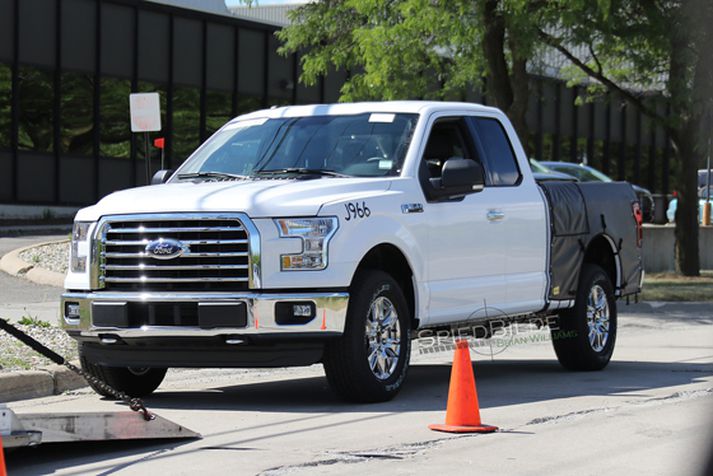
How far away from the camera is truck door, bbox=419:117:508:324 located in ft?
33.6

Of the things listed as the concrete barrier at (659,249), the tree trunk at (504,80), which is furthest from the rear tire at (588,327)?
the concrete barrier at (659,249)

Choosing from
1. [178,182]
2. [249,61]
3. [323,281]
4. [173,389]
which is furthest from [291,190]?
[249,61]

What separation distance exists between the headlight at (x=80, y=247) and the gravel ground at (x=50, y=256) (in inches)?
405

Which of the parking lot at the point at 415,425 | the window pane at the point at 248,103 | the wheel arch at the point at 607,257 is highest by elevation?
the window pane at the point at 248,103

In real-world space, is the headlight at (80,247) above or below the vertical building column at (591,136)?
below

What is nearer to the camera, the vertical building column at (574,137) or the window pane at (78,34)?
the window pane at (78,34)

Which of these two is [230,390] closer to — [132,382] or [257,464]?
[132,382]

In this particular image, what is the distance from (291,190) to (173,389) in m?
2.39

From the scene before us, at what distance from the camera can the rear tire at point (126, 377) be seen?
10.0 m

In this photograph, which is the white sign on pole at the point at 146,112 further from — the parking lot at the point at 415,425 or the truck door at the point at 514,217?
the truck door at the point at 514,217

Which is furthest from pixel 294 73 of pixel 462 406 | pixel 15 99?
pixel 462 406

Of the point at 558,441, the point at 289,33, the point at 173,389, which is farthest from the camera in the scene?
the point at 289,33

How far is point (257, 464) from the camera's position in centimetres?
709

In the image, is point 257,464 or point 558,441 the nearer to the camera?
point 257,464
